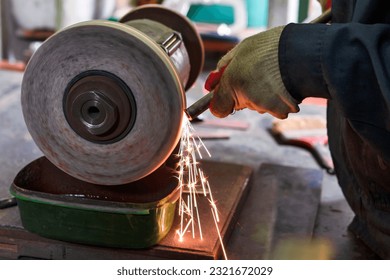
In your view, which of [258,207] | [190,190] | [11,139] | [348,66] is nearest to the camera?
[348,66]

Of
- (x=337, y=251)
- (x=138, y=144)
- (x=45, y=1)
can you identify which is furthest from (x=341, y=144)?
(x=45, y=1)

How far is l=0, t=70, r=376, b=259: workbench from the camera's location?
5.02 ft

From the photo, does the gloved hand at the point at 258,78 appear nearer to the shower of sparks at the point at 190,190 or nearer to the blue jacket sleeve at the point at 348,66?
the blue jacket sleeve at the point at 348,66

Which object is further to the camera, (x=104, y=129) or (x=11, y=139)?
(x=11, y=139)

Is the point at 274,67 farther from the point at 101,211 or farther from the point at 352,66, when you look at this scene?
the point at 101,211

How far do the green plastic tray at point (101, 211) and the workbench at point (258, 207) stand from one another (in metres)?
0.03

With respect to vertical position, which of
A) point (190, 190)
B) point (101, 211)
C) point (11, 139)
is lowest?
point (11, 139)

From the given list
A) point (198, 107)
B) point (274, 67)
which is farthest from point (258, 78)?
point (198, 107)

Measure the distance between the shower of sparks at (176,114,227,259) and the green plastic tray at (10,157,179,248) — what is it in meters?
0.05


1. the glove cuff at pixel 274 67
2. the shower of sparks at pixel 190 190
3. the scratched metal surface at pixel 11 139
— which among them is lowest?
the scratched metal surface at pixel 11 139

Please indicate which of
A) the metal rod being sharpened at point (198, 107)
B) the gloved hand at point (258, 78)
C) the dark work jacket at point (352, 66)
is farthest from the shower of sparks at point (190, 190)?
the dark work jacket at point (352, 66)

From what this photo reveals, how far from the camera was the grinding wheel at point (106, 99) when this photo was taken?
138cm

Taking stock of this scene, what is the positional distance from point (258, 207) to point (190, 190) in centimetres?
25

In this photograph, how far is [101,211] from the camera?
1.44m
